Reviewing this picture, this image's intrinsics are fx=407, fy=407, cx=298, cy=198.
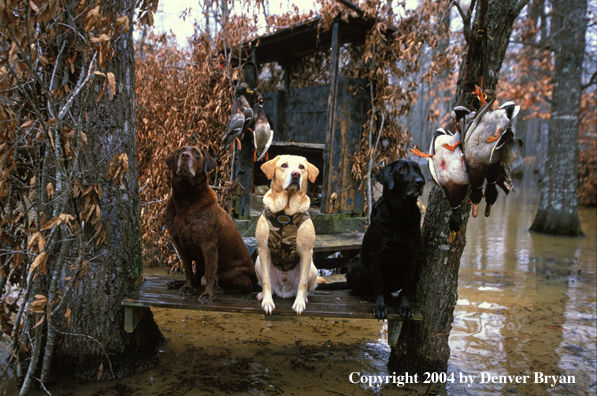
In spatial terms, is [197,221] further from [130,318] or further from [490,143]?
[490,143]

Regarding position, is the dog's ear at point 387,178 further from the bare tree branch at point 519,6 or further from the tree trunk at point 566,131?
the tree trunk at point 566,131

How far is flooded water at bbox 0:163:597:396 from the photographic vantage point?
3.29 metres

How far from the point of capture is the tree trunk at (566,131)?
396 inches

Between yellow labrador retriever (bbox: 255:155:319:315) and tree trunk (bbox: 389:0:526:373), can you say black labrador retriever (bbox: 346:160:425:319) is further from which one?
yellow labrador retriever (bbox: 255:155:319:315)

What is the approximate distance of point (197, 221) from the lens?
3242 millimetres

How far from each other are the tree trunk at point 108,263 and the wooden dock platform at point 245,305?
22 centimetres

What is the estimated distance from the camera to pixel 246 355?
381cm

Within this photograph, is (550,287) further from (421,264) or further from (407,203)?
(407,203)

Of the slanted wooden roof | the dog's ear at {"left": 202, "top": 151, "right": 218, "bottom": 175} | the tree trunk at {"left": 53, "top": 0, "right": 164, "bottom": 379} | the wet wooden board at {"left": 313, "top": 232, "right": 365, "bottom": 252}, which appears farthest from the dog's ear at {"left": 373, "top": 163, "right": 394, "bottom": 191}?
the slanted wooden roof

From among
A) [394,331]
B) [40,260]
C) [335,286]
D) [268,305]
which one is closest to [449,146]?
[394,331]

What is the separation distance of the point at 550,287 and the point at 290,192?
511 cm

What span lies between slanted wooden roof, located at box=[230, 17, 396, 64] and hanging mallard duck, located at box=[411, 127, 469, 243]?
381cm

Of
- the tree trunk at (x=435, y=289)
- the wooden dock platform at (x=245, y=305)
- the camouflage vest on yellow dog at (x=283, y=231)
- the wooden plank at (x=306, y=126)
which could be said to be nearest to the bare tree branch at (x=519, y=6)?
the tree trunk at (x=435, y=289)

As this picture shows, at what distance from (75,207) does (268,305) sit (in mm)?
1606
